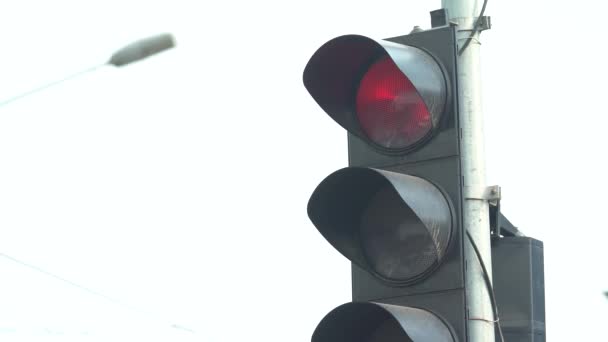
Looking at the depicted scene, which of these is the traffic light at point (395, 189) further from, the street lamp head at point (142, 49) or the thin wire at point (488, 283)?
the street lamp head at point (142, 49)

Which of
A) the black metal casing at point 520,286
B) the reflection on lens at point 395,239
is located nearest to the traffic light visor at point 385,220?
the reflection on lens at point 395,239

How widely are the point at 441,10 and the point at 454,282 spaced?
Answer: 104 cm

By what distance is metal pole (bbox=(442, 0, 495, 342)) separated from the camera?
25.2 ft

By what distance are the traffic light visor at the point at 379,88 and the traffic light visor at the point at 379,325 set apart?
0.60 meters

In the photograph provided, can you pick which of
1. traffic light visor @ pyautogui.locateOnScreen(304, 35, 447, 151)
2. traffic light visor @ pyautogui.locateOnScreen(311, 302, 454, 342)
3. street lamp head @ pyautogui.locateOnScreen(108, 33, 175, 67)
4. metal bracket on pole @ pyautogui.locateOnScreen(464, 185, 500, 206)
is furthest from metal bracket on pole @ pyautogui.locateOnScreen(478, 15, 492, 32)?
street lamp head @ pyautogui.locateOnScreen(108, 33, 175, 67)

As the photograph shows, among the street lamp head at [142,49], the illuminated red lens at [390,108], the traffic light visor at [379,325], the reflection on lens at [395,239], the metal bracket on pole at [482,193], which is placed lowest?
the traffic light visor at [379,325]

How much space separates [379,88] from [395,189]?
0.55 meters

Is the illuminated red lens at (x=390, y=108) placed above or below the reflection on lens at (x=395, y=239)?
above

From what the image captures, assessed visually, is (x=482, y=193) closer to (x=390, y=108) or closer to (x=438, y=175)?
(x=438, y=175)

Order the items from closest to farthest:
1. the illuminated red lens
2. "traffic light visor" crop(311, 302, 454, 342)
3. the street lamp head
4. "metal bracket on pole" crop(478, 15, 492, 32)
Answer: the street lamp head < "traffic light visor" crop(311, 302, 454, 342) < the illuminated red lens < "metal bracket on pole" crop(478, 15, 492, 32)

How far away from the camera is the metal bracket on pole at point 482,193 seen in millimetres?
7797

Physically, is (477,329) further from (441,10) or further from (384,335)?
(441,10)

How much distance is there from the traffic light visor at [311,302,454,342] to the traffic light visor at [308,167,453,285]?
15 cm

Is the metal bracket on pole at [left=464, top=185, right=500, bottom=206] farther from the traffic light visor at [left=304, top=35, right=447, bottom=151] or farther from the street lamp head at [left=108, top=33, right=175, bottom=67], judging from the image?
the street lamp head at [left=108, top=33, right=175, bottom=67]
